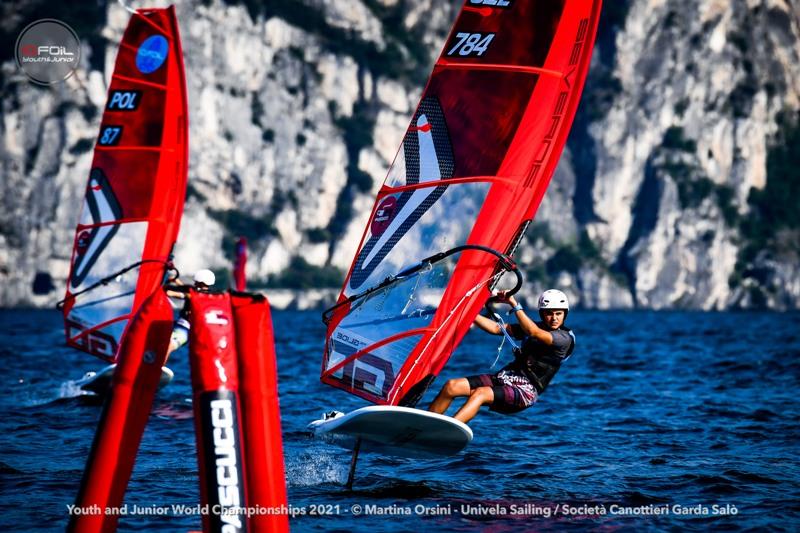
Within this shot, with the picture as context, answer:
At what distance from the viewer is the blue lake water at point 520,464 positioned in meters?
8.27

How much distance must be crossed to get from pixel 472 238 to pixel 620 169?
410ft

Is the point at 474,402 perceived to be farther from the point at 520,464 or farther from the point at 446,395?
the point at 520,464

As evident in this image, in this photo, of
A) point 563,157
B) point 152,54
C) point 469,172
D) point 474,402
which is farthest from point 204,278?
point 563,157

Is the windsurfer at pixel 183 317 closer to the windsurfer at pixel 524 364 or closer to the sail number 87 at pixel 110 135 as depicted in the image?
the windsurfer at pixel 524 364

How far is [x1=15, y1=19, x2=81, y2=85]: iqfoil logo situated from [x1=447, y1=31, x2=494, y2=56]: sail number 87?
1955 inches

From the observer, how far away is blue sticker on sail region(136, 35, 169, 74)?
16.6 metres

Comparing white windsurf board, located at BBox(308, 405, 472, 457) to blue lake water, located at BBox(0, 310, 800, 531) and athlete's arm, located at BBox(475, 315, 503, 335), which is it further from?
athlete's arm, located at BBox(475, 315, 503, 335)

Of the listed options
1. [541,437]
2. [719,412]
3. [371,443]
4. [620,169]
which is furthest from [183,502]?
[620,169]

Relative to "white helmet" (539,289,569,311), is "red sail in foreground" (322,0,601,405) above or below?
above

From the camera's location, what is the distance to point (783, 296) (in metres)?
131

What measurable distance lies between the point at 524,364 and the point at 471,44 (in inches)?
124

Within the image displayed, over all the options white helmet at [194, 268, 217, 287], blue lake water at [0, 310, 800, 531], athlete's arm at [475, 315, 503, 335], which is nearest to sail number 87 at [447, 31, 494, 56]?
athlete's arm at [475, 315, 503, 335]

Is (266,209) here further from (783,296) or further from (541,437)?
(541,437)

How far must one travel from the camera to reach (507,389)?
962cm
